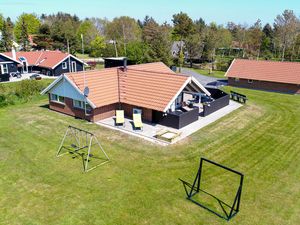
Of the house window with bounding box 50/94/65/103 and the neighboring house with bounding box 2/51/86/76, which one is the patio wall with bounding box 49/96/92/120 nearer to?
the house window with bounding box 50/94/65/103

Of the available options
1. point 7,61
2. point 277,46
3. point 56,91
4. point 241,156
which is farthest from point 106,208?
point 277,46

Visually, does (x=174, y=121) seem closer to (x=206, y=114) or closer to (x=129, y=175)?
(x=206, y=114)

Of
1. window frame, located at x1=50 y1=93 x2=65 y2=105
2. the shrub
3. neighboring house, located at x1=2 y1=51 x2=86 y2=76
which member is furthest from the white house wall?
neighboring house, located at x1=2 y1=51 x2=86 y2=76

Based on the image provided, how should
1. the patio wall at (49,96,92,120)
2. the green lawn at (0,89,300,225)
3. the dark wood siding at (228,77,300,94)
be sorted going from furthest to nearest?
the dark wood siding at (228,77,300,94) → the patio wall at (49,96,92,120) → the green lawn at (0,89,300,225)

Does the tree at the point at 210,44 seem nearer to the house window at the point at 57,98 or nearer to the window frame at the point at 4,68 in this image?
the window frame at the point at 4,68

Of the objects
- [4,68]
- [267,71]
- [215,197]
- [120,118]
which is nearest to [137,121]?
[120,118]

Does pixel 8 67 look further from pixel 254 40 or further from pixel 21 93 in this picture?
pixel 254 40

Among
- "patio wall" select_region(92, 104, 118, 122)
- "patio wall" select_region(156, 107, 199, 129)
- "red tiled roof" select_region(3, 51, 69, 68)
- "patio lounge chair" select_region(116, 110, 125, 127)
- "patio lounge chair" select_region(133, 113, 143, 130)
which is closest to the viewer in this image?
Answer: "patio lounge chair" select_region(133, 113, 143, 130)
